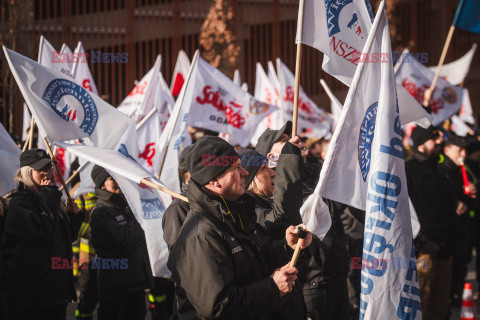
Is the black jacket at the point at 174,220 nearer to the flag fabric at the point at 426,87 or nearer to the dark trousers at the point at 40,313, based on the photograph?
the dark trousers at the point at 40,313

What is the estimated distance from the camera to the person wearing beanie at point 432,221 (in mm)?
6266

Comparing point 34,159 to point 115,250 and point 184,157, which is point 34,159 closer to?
point 115,250

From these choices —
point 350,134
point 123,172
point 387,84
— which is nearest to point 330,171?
point 350,134

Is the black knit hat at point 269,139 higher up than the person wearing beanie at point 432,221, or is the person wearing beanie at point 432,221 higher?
the black knit hat at point 269,139

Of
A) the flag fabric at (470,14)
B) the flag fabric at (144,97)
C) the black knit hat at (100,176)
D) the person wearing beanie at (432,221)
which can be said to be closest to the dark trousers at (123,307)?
the black knit hat at (100,176)

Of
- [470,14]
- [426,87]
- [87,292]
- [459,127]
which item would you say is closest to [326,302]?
[87,292]

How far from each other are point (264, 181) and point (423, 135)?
277cm

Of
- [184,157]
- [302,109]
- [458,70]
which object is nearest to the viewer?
[184,157]

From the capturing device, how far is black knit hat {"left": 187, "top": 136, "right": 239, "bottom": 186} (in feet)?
11.2

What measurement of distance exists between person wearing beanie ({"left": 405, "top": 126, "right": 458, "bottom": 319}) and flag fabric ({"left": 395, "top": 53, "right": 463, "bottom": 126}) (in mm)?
3097

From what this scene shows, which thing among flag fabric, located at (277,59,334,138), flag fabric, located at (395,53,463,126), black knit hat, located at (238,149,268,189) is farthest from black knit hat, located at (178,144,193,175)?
flag fabric, located at (395,53,463,126)

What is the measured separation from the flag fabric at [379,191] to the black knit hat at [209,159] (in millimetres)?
516

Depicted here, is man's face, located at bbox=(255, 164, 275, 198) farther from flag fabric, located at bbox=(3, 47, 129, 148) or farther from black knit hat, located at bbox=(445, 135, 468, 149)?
black knit hat, located at bbox=(445, 135, 468, 149)

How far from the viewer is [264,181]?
435 cm
